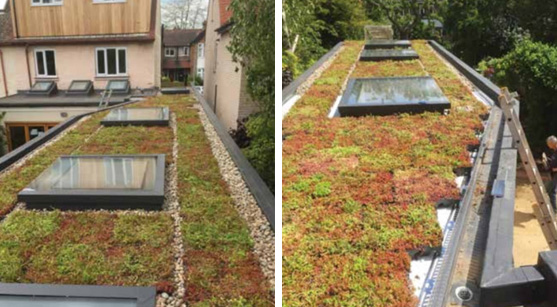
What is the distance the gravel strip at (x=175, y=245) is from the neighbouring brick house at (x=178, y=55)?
12252mm

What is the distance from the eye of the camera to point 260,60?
525cm

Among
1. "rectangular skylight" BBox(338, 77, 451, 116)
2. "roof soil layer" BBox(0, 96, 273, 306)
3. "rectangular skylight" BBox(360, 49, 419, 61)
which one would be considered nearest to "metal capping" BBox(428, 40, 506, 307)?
"roof soil layer" BBox(0, 96, 273, 306)

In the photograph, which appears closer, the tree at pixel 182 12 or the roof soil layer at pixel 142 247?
the roof soil layer at pixel 142 247

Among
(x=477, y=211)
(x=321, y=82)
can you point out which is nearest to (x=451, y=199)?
(x=477, y=211)

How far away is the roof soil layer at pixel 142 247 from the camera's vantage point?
2.79 m

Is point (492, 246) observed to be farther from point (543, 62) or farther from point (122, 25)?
point (122, 25)

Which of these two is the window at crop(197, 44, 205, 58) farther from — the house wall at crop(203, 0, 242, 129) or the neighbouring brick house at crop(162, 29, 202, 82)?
the house wall at crop(203, 0, 242, 129)

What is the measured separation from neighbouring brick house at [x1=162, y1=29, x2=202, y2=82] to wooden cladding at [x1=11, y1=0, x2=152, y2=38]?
3.71m

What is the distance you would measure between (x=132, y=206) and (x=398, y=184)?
7.26 ft

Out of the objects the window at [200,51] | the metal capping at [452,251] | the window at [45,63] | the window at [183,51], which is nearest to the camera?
the metal capping at [452,251]

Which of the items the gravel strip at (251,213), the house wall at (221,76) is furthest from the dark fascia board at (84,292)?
the house wall at (221,76)

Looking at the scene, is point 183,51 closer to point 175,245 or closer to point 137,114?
point 137,114

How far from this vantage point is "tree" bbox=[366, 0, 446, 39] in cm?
2495

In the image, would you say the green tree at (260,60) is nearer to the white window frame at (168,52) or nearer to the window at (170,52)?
the white window frame at (168,52)
